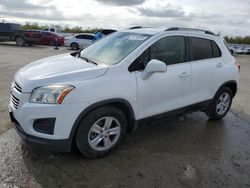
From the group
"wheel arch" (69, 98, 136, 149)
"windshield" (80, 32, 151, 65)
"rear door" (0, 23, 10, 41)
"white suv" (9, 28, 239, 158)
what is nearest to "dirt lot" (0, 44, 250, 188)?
"white suv" (9, 28, 239, 158)

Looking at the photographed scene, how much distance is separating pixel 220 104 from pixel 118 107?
2.62 metres

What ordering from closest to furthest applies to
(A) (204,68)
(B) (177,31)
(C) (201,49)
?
1. (B) (177,31)
2. (A) (204,68)
3. (C) (201,49)

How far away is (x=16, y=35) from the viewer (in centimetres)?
2475

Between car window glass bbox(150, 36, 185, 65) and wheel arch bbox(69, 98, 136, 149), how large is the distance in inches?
34.1

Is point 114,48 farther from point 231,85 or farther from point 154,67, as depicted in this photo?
point 231,85

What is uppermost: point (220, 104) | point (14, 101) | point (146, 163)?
point (14, 101)

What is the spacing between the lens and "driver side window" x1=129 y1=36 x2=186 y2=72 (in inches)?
152

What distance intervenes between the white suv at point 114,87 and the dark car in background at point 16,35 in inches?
879

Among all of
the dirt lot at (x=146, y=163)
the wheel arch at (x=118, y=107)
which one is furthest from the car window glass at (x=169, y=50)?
the dirt lot at (x=146, y=163)

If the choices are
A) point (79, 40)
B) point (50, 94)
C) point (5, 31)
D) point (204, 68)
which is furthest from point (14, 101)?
point (5, 31)

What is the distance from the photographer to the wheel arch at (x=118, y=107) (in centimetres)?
330

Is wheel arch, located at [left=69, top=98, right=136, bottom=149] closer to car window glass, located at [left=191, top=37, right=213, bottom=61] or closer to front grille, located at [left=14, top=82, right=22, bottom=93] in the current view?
front grille, located at [left=14, top=82, right=22, bottom=93]

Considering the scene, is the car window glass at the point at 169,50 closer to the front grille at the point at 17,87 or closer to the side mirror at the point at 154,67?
the side mirror at the point at 154,67

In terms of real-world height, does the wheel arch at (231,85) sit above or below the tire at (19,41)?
above
